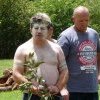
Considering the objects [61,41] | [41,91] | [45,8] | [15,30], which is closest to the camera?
[41,91]

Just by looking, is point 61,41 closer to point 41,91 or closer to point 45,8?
point 41,91

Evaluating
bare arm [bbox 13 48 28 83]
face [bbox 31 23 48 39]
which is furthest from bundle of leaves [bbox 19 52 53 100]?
face [bbox 31 23 48 39]

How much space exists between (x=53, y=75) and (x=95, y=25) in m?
23.6

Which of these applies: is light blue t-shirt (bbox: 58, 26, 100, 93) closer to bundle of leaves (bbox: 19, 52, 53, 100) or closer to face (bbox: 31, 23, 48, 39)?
face (bbox: 31, 23, 48, 39)

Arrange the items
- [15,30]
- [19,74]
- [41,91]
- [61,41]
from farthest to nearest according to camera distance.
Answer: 1. [15,30]
2. [61,41]
3. [19,74]
4. [41,91]

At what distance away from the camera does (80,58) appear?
576 cm

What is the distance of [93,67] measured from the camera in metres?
5.80

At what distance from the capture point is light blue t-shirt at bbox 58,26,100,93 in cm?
577

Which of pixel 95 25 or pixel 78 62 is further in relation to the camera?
pixel 95 25

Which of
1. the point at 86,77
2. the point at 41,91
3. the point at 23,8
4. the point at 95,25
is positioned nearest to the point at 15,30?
the point at 23,8

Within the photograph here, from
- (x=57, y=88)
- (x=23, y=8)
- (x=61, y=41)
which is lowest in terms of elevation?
(x=57, y=88)

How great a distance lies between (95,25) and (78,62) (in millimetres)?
22776

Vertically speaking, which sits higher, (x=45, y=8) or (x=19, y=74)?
(x=45, y=8)

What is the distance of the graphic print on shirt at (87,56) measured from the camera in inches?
227
